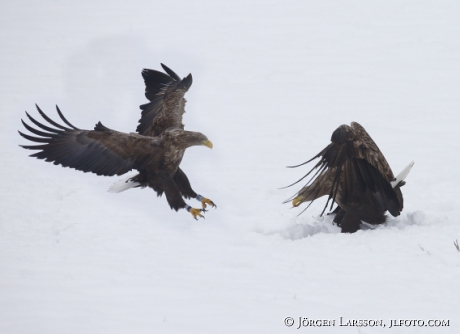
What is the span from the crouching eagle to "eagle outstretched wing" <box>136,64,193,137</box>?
2729 millimetres

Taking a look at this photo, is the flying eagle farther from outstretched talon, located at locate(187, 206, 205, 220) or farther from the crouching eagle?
the crouching eagle

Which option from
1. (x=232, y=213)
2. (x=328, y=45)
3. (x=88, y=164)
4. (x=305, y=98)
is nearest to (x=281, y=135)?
(x=305, y=98)

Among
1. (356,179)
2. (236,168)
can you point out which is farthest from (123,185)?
(356,179)

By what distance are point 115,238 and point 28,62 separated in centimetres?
1098

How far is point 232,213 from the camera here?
770 cm

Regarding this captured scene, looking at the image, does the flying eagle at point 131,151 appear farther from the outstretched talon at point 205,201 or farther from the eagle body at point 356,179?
the eagle body at point 356,179

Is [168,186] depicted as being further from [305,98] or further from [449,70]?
[449,70]

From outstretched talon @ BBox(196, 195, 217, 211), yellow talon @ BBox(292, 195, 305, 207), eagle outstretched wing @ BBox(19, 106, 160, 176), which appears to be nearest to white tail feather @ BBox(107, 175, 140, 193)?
eagle outstretched wing @ BBox(19, 106, 160, 176)

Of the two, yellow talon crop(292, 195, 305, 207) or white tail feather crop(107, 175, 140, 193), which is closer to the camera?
yellow talon crop(292, 195, 305, 207)

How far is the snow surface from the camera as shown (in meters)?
4.23

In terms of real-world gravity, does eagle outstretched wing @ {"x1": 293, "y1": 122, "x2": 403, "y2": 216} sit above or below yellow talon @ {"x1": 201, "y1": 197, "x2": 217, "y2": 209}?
above

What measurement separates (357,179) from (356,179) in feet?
0.06

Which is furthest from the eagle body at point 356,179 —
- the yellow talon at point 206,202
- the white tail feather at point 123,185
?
the white tail feather at point 123,185

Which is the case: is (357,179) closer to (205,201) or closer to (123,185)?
(205,201)
